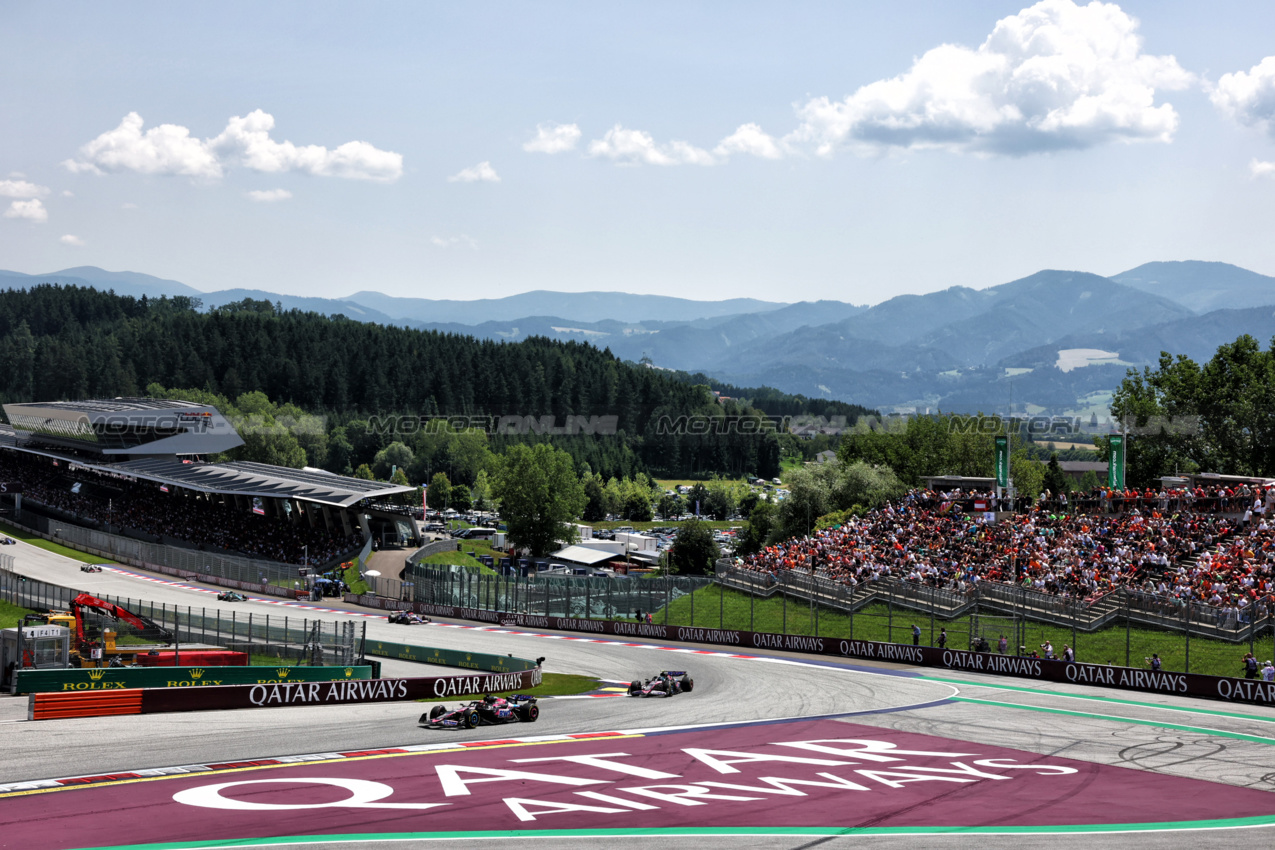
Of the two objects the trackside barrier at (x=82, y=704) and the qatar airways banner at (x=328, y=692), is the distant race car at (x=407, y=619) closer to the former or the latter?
the qatar airways banner at (x=328, y=692)

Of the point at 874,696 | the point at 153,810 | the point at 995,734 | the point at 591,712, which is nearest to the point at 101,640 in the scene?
the point at 591,712

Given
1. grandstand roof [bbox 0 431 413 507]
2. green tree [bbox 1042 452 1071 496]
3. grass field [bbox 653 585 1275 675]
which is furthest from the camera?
green tree [bbox 1042 452 1071 496]

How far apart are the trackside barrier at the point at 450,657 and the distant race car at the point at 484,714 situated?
10.2m

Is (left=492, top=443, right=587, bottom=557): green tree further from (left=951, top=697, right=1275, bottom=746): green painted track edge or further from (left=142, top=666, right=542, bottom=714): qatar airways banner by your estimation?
(left=951, top=697, right=1275, bottom=746): green painted track edge

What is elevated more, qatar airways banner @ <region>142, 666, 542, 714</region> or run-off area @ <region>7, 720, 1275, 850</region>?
run-off area @ <region>7, 720, 1275, 850</region>

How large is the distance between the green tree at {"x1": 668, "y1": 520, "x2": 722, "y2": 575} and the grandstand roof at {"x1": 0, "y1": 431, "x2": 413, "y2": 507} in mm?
24982

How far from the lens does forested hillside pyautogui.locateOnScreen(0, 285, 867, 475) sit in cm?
17212

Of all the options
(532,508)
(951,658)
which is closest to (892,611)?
(951,658)

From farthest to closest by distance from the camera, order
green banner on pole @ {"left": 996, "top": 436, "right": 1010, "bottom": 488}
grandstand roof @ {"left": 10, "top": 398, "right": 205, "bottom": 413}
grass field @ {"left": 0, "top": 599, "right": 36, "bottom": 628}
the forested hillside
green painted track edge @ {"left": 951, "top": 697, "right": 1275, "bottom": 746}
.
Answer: the forested hillside → grandstand roof @ {"left": 10, "top": 398, "right": 205, "bottom": 413} → green banner on pole @ {"left": 996, "top": 436, "right": 1010, "bottom": 488} → grass field @ {"left": 0, "top": 599, "right": 36, "bottom": 628} → green painted track edge @ {"left": 951, "top": 697, "right": 1275, "bottom": 746}

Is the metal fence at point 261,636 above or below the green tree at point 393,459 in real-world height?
below

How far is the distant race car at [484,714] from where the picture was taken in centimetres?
2712

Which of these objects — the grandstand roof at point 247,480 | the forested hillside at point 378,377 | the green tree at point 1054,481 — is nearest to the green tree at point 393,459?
the forested hillside at point 378,377

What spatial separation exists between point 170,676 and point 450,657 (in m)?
13.3

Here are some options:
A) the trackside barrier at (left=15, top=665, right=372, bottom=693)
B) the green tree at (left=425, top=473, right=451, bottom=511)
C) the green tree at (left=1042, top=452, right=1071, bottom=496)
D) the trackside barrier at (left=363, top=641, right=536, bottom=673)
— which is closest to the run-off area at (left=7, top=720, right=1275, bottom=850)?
the trackside barrier at (left=15, top=665, right=372, bottom=693)
